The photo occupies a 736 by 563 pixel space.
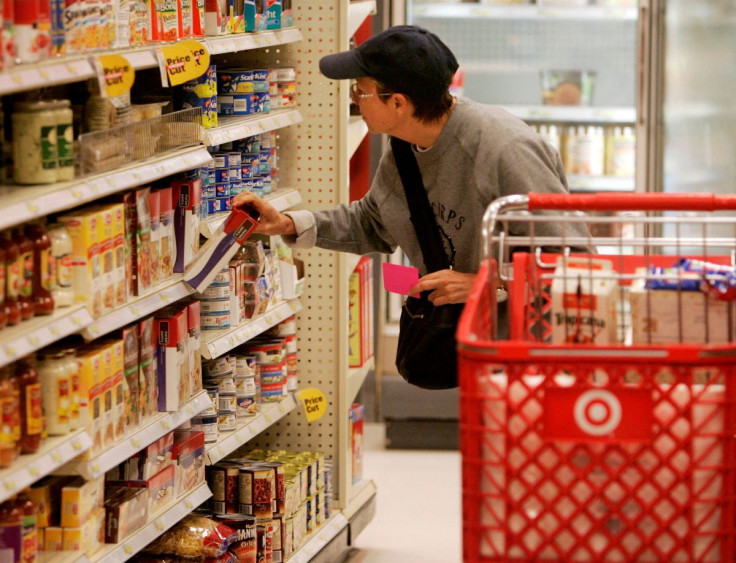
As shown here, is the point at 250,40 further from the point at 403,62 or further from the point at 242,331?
the point at 242,331

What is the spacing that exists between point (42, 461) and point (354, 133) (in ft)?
7.23

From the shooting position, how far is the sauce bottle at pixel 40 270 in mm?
2402

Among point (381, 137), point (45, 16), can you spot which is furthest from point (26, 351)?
point (381, 137)

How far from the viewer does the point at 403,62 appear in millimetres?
2928

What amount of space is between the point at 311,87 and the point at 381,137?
5.95 ft

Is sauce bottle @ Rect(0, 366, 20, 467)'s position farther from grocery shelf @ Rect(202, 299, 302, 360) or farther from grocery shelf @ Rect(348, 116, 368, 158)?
grocery shelf @ Rect(348, 116, 368, 158)

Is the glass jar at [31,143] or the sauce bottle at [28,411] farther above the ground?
the glass jar at [31,143]

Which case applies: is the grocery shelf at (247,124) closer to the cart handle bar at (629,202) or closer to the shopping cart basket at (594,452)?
the cart handle bar at (629,202)

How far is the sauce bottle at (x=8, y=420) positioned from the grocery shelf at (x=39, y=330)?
6 centimetres

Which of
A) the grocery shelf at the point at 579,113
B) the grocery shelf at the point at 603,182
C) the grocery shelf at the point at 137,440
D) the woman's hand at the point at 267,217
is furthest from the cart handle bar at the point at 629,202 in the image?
the grocery shelf at the point at 603,182

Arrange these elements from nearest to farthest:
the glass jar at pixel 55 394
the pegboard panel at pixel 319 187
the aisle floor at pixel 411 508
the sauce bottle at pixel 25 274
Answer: the sauce bottle at pixel 25 274, the glass jar at pixel 55 394, the pegboard panel at pixel 319 187, the aisle floor at pixel 411 508

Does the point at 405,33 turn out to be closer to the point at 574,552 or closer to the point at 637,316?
the point at 637,316

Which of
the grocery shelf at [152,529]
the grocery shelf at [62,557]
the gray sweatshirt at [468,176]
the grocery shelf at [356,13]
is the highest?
the grocery shelf at [356,13]

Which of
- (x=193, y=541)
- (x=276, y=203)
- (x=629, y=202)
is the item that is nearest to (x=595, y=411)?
(x=629, y=202)
